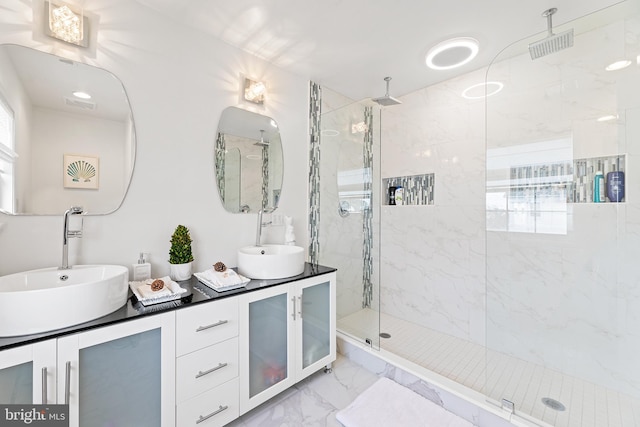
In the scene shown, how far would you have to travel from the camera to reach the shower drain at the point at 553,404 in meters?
1.50

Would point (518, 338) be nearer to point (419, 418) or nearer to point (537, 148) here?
point (419, 418)

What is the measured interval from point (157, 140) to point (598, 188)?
9.09 feet

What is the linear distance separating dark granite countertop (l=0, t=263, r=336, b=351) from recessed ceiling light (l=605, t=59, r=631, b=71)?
225 centimetres

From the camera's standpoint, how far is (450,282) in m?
2.52

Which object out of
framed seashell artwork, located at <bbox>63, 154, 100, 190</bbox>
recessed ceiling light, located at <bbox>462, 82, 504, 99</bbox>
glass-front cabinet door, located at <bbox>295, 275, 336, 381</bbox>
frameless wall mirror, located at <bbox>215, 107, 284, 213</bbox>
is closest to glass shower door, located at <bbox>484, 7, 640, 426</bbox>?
recessed ceiling light, located at <bbox>462, 82, 504, 99</bbox>

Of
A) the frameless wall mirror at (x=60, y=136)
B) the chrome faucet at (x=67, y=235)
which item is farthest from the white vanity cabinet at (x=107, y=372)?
the frameless wall mirror at (x=60, y=136)

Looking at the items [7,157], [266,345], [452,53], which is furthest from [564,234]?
[7,157]

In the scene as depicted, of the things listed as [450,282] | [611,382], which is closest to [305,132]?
[450,282]

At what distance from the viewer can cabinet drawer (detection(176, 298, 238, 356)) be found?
1.25 m

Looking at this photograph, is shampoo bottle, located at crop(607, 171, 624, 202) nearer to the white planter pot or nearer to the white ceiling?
the white ceiling

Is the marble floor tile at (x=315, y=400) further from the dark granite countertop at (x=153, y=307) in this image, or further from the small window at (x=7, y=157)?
the small window at (x=7, y=157)

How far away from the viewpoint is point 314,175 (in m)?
2.52

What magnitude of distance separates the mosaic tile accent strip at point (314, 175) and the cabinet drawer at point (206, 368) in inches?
46.4

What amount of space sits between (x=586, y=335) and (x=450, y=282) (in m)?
0.96
